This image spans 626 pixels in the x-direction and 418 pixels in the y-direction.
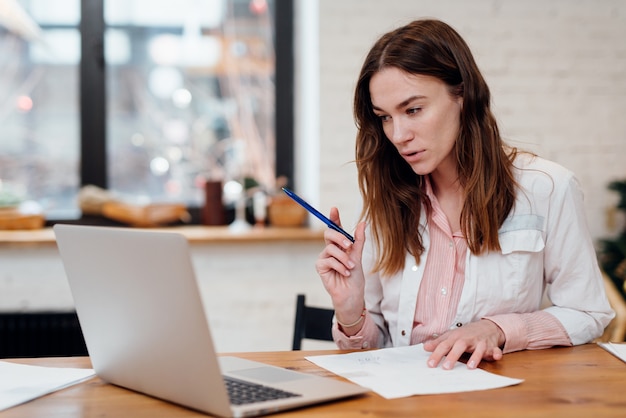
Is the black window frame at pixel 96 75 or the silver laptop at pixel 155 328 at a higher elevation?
the black window frame at pixel 96 75

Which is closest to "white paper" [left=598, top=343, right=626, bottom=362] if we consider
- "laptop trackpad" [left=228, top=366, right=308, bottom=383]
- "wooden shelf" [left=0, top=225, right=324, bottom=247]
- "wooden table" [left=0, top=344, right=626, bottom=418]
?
"wooden table" [left=0, top=344, right=626, bottom=418]

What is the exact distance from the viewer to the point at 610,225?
3.63 metres

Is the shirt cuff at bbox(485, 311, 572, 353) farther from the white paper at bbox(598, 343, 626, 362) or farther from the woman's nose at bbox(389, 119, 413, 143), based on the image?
the woman's nose at bbox(389, 119, 413, 143)

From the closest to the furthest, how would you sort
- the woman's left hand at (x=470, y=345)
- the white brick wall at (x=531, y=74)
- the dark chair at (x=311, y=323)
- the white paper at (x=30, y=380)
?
the white paper at (x=30, y=380)
the woman's left hand at (x=470, y=345)
the dark chair at (x=311, y=323)
the white brick wall at (x=531, y=74)

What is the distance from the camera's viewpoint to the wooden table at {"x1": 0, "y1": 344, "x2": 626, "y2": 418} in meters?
1.16

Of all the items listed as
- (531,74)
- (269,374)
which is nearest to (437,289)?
(269,374)

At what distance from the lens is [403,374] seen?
1358mm

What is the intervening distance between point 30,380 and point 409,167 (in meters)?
0.99

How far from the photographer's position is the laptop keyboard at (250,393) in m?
1.16

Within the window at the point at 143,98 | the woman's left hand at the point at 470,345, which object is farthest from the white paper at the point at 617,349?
the window at the point at 143,98

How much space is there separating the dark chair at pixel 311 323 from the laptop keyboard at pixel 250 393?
2.13ft

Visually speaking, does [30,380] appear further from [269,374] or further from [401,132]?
[401,132]

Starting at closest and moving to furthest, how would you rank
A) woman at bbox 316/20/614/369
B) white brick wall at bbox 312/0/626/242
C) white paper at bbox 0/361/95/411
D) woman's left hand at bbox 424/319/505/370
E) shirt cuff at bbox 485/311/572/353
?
white paper at bbox 0/361/95/411 < woman's left hand at bbox 424/319/505/370 < shirt cuff at bbox 485/311/572/353 < woman at bbox 316/20/614/369 < white brick wall at bbox 312/0/626/242

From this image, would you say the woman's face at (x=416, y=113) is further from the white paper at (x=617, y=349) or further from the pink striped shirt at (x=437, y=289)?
the white paper at (x=617, y=349)
